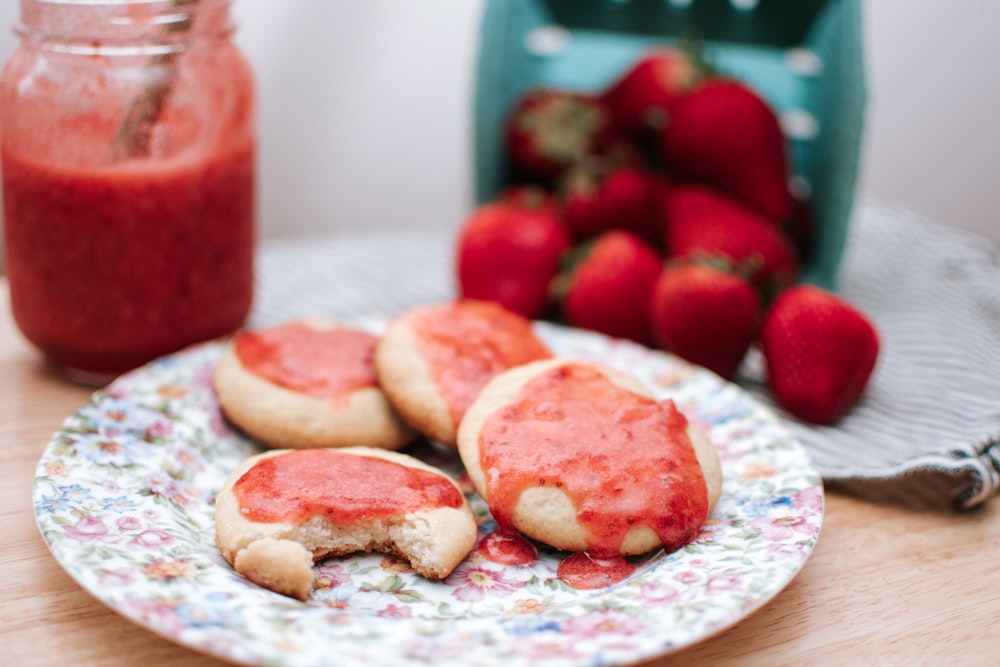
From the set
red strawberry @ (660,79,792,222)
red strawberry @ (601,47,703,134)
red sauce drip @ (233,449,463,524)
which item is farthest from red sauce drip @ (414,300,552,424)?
red strawberry @ (601,47,703,134)

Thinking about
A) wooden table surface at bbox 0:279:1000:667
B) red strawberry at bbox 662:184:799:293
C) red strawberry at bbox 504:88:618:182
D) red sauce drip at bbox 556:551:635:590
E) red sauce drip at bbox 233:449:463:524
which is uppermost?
red strawberry at bbox 504:88:618:182

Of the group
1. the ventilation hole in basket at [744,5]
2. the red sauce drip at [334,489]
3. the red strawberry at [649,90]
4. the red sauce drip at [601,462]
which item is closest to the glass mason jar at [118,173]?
the red sauce drip at [334,489]

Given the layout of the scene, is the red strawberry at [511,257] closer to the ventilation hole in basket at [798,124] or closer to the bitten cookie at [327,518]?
the ventilation hole in basket at [798,124]

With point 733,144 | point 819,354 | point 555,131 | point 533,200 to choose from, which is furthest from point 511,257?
point 819,354

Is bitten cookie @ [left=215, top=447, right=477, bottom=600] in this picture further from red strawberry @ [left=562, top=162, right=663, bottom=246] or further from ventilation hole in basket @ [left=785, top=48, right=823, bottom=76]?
ventilation hole in basket @ [left=785, top=48, right=823, bottom=76]

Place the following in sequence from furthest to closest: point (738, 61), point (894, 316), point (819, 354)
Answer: point (738, 61), point (894, 316), point (819, 354)

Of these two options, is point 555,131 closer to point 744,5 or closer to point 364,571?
point 744,5
